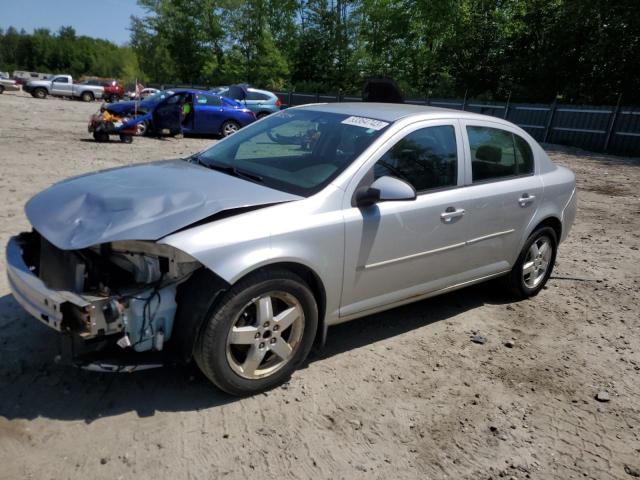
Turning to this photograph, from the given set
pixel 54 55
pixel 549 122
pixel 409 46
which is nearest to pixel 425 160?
pixel 549 122

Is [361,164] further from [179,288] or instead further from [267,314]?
[179,288]

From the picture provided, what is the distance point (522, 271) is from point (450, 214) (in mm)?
1402

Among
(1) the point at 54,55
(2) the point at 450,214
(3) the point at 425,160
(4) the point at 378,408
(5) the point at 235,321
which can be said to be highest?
(3) the point at 425,160

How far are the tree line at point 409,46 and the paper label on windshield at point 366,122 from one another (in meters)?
23.6

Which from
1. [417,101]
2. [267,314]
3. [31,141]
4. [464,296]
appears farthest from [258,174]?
[417,101]

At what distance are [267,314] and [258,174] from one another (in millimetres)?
1038

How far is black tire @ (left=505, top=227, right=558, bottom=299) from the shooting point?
4766 mm

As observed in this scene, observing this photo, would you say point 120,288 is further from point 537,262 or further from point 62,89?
point 62,89

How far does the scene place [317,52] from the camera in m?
42.4

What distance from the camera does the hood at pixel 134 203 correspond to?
107 inches

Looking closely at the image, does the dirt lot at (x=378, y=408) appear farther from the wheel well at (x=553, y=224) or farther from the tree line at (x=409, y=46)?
the tree line at (x=409, y=46)

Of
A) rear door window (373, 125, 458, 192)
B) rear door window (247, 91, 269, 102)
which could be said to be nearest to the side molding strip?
rear door window (373, 125, 458, 192)

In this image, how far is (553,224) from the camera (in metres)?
5.01

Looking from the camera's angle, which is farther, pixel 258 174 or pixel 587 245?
pixel 587 245
